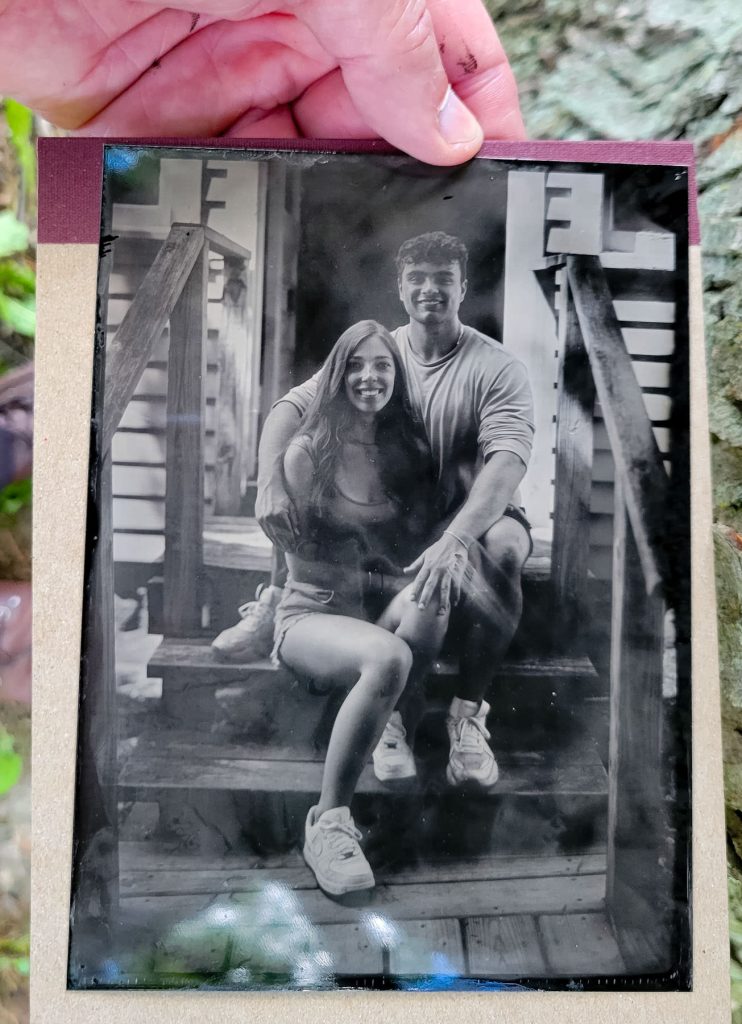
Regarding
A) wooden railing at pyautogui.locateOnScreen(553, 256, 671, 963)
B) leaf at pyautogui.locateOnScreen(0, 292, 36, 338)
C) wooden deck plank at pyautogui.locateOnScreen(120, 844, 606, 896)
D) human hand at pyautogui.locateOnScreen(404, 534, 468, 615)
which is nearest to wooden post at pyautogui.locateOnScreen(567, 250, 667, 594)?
wooden railing at pyautogui.locateOnScreen(553, 256, 671, 963)

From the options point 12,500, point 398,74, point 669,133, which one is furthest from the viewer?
point 12,500

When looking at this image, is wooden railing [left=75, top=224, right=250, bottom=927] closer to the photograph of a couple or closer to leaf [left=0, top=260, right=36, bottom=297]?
the photograph of a couple

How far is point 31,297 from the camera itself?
797 millimetres

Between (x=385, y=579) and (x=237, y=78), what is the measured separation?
435 millimetres

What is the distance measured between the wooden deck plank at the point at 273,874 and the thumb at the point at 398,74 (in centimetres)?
54

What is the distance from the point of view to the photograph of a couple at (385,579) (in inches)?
22.0

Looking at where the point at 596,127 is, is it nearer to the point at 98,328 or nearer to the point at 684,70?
the point at 684,70

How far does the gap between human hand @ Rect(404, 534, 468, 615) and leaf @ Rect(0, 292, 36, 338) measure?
501 mm

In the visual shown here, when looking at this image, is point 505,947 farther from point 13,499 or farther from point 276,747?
point 13,499

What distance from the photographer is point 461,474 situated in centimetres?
57

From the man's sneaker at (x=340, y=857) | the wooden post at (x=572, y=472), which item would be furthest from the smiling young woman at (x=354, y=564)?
the wooden post at (x=572, y=472)

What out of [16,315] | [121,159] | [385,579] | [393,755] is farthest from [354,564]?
[16,315]

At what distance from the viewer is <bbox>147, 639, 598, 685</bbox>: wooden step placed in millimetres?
566

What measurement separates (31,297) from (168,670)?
1.57 feet
